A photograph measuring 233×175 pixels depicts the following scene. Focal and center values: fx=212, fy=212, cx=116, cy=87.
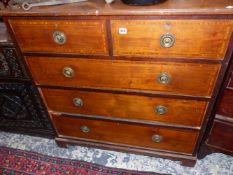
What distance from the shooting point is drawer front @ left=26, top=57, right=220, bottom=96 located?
39.6 inches

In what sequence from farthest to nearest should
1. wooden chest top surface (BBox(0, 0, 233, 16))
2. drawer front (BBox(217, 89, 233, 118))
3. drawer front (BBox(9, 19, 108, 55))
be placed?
drawer front (BBox(217, 89, 233, 118)), drawer front (BBox(9, 19, 108, 55)), wooden chest top surface (BBox(0, 0, 233, 16))

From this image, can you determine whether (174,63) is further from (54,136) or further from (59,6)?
(54,136)

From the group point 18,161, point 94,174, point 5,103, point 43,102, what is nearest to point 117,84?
point 43,102

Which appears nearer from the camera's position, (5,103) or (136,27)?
(136,27)

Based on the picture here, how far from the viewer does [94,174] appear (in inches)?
58.0

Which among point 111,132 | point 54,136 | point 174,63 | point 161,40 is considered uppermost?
point 161,40

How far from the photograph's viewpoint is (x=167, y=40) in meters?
0.91

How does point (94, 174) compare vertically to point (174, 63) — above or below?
below

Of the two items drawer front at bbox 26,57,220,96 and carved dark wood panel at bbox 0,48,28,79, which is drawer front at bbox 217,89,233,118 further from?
carved dark wood panel at bbox 0,48,28,79

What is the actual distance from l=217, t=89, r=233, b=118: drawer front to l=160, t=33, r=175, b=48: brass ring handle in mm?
417

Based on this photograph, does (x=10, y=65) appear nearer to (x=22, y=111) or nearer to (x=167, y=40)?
(x=22, y=111)

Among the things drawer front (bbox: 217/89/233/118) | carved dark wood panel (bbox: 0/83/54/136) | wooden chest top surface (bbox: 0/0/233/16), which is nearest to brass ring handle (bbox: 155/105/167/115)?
drawer front (bbox: 217/89/233/118)

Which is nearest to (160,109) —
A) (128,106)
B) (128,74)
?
(128,106)

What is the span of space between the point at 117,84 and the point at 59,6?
1.58 feet
